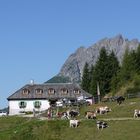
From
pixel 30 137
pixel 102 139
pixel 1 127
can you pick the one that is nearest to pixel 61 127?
pixel 30 137

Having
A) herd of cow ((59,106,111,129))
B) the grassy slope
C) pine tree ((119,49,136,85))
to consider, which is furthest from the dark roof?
herd of cow ((59,106,111,129))

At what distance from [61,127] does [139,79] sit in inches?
2225

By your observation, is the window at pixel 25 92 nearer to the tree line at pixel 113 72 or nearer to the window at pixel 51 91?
the window at pixel 51 91

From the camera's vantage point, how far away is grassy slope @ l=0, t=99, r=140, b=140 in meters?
55.8

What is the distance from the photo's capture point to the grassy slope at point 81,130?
55.8m

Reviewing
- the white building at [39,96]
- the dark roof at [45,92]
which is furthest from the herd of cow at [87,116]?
the dark roof at [45,92]

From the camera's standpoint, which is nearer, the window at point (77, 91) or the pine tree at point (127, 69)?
the window at point (77, 91)

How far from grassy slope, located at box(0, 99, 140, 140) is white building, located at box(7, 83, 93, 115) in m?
42.9

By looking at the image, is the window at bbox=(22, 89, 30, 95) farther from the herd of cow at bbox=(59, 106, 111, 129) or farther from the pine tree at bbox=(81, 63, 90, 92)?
the herd of cow at bbox=(59, 106, 111, 129)

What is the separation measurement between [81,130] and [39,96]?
206 ft

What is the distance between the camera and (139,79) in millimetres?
118250

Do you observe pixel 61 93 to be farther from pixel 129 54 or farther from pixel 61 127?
pixel 61 127

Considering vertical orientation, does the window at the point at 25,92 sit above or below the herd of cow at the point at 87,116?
above

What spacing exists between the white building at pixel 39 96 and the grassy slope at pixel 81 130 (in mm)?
42887
